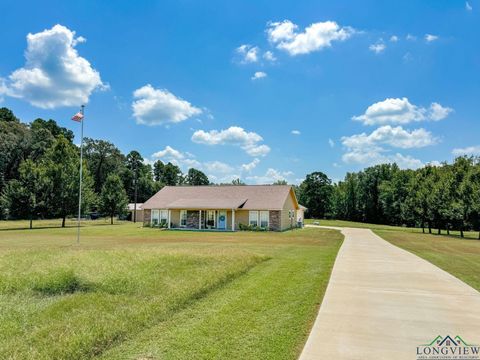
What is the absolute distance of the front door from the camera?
3403cm

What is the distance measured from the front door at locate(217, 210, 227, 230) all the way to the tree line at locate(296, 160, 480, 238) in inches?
813

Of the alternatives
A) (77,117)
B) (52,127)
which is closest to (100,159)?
(52,127)

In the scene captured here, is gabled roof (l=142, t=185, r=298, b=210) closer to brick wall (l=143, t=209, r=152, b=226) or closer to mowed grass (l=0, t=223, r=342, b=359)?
brick wall (l=143, t=209, r=152, b=226)

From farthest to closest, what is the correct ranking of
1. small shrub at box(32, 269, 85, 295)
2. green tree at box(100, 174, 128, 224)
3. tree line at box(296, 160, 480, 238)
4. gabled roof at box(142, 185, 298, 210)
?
green tree at box(100, 174, 128, 224)
gabled roof at box(142, 185, 298, 210)
tree line at box(296, 160, 480, 238)
small shrub at box(32, 269, 85, 295)

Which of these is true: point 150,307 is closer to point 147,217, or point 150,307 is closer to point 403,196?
point 147,217

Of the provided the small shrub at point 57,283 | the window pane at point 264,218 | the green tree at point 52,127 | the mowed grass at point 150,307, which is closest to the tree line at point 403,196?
the window pane at point 264,218

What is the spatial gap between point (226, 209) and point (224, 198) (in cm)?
339

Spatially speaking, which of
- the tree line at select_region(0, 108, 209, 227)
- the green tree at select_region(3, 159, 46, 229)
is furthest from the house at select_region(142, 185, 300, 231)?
the green tree at select_region(3, 159, 46, 229)

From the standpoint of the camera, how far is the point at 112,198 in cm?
4712

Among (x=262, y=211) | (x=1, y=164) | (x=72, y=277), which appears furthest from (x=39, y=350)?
(x=1, y=164)

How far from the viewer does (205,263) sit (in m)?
10.7

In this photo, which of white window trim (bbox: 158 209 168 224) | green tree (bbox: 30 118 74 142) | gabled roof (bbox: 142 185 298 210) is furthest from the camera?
green tree (bbox: 30 118 74 142)

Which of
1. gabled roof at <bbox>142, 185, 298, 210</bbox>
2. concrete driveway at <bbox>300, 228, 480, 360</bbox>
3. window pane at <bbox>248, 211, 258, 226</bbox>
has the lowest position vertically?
concrete driveway at <bbox>300, 228, 480, 360</bbox>

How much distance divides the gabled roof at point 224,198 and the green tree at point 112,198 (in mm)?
10052
